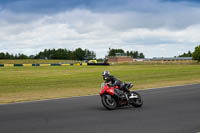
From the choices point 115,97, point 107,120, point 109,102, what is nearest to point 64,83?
point 109,102

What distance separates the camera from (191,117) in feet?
30.9

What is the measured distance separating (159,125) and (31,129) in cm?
349

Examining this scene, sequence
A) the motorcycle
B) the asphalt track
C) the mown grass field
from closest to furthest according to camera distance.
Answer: the asphalt track < the motorcycle < the mown grass field

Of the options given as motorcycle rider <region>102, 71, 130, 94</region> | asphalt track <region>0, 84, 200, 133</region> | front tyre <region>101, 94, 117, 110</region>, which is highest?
motorcycle rider <region>102, 71, 130, 94</region>

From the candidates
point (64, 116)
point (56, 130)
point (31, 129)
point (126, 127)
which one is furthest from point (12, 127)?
A: point (126, 127)

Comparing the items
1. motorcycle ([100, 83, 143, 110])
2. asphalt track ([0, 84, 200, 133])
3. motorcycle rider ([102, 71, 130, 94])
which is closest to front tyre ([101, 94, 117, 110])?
motorcycle ([100, 83, 143, 110])

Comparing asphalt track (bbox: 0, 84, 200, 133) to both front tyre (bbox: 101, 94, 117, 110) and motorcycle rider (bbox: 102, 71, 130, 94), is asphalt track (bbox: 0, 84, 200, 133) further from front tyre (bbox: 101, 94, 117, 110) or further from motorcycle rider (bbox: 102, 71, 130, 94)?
motorcycle rider (bbox: 102, 71, 130, 94)

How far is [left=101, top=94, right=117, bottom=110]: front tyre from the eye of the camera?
11.1 metres

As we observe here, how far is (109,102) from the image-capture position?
11258 millimetres

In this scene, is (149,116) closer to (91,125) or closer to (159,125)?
(159,125)

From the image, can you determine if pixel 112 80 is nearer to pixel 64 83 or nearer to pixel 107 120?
pixel 107 120

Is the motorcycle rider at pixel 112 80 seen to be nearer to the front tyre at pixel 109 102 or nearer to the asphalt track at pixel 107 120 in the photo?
the front tyre at pixel 109 102

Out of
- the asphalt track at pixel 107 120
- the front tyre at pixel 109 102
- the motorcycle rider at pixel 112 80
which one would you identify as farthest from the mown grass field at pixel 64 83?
the motorcycle rider at pixel 112 80

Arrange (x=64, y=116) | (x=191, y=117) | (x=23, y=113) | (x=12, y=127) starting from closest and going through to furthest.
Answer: (x=12, y=127) → (x=191, y=117) → (x=64, y=116) → (x=23, y=113)
